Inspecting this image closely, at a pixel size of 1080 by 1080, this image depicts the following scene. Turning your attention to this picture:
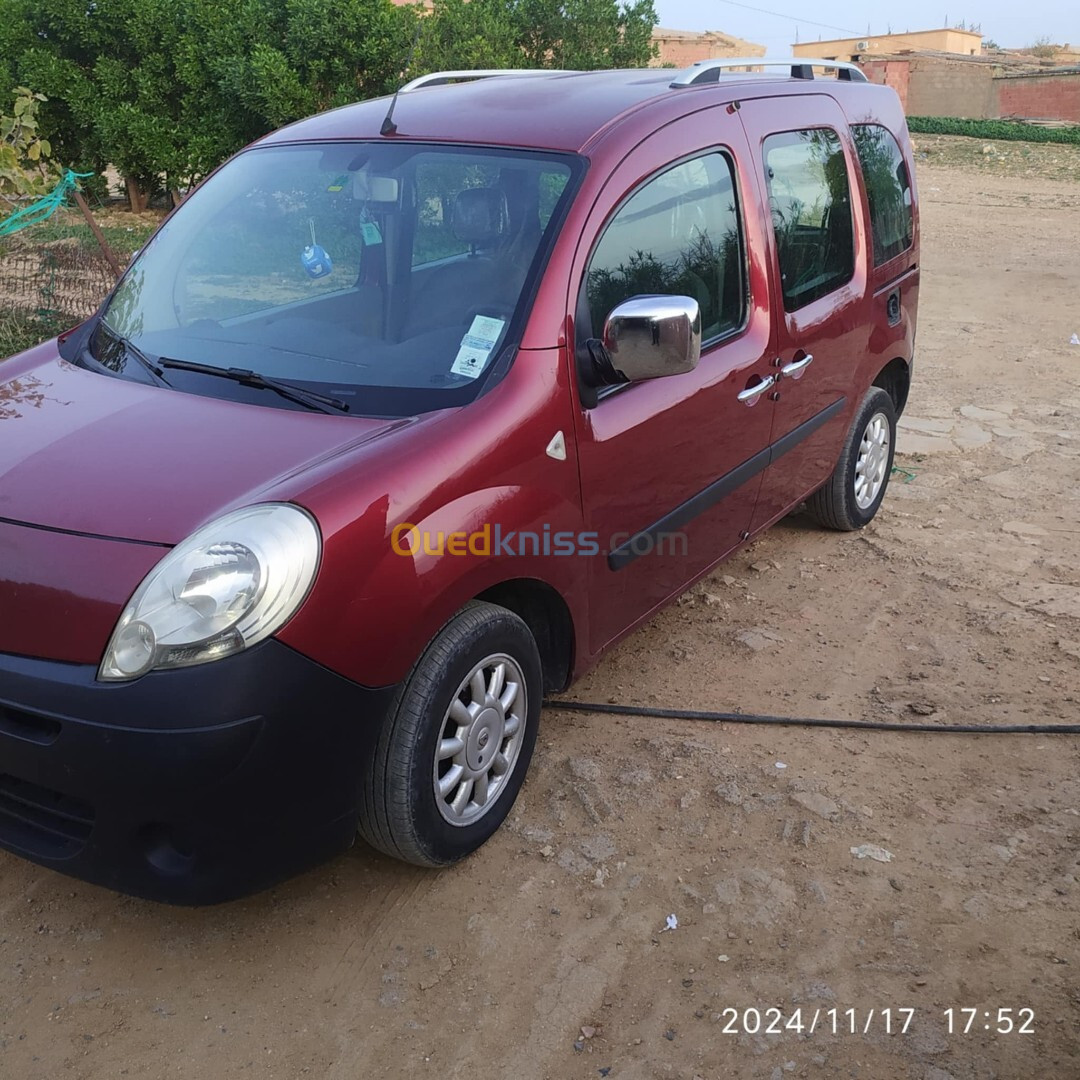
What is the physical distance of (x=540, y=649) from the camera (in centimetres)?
318

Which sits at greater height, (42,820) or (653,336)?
(653,336)

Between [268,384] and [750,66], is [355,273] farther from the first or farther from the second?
[750,66]

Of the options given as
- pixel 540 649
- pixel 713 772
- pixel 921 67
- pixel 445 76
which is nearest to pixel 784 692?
pixel 713 772

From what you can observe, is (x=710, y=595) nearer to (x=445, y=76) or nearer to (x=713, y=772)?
(x=713, y=772)

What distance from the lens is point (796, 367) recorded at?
12.9 feet

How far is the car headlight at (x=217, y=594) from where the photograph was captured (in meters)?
2.20

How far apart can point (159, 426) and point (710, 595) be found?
2558mm

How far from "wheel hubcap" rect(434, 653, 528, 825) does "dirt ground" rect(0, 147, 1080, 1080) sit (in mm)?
207

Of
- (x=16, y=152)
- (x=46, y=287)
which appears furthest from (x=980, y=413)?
(x=16, y=152)

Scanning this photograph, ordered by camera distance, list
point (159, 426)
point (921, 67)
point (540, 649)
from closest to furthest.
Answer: point (159, 426) < point (540, 649) < point (921, 67)

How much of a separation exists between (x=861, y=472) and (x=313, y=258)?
9.53 feet

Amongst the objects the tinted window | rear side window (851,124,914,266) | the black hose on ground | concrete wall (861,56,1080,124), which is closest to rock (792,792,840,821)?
the black hose on ground

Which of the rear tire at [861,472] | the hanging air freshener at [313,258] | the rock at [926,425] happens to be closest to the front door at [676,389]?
the hanging air freshener at [313,258]

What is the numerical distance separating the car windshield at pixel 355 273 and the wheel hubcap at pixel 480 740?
731 mm
